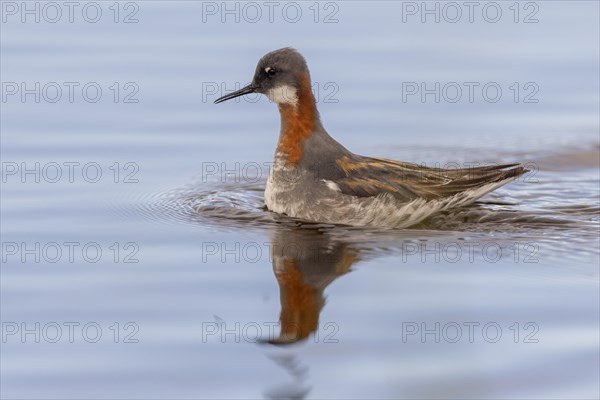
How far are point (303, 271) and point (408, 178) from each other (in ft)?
6.56

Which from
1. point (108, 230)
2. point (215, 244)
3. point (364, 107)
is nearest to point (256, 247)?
point (215, 244)

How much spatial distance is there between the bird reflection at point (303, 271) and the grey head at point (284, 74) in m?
1.23

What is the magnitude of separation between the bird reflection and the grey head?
48.4 inches

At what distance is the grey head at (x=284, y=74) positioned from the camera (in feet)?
31.0

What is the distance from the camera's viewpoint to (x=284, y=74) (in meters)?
9.45

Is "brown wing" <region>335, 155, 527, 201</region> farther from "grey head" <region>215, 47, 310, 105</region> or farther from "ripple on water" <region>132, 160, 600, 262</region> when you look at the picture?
"grey head" <region>215, 47, 310, 105</region>

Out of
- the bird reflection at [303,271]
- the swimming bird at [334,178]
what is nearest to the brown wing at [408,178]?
the swimming bird at [334,178]

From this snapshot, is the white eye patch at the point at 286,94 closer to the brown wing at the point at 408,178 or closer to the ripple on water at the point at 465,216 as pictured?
the brown wing at the point at 408,178

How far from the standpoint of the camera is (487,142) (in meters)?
11.2

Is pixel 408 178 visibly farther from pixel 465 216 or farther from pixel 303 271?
pixel 303 271

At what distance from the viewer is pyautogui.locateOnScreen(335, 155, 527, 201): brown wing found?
9.16 m

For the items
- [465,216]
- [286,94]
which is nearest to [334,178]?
[286,94]

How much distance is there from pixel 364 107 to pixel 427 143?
68cm

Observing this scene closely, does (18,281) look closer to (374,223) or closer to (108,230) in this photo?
(108,230)
